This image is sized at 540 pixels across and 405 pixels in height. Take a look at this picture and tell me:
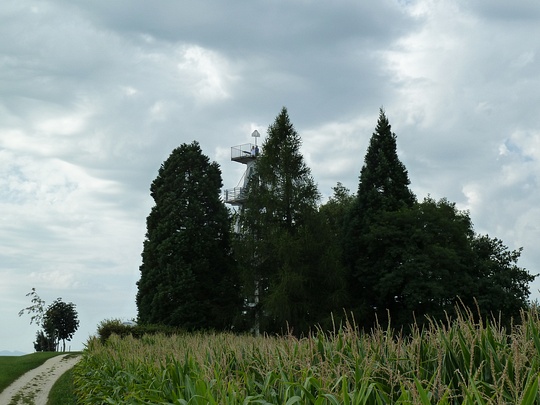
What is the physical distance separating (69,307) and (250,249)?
62.1ft

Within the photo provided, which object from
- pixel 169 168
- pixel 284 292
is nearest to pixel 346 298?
pixel 284 292

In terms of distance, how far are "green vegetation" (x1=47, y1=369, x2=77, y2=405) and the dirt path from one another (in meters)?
0.21

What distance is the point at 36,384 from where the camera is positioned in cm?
2264

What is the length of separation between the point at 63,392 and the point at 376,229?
20.2 m

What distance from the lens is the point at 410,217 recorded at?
115 ft

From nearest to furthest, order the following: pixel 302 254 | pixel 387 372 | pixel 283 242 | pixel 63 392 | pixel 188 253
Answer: pixel 387 372, pixel 63 392, pixel 283 242, pixel 302 254, pixel 188 253

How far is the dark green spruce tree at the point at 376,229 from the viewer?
114ft

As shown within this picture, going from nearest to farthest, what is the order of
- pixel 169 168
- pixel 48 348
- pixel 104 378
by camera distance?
1. pixel 104 378
2. pixel 169 168
3. pixel 48 348

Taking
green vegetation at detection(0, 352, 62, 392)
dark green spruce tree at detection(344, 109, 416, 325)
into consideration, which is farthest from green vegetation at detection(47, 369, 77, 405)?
dark green spruce tree at detection(344, 109, 416, 325)

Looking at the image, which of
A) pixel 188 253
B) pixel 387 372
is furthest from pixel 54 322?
pixel 387 372

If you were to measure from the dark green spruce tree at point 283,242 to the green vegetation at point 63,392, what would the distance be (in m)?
12.3

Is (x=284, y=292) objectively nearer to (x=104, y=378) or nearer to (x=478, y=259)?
(x=478, y=259)

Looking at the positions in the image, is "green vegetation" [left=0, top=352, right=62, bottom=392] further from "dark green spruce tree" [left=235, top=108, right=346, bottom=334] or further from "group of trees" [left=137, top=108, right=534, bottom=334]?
"dark green spruce tree" [left=235, top=108, right=346, bottom=334]

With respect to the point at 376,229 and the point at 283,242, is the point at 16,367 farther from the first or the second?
the point at 376,229
